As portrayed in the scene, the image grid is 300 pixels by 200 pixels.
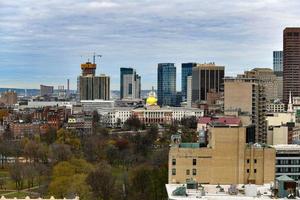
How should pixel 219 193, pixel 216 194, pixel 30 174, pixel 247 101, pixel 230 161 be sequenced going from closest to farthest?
pixel 216 194 < pixel 219 193 < pixel 230 161 < pixel 30 174 < pixel 247 101

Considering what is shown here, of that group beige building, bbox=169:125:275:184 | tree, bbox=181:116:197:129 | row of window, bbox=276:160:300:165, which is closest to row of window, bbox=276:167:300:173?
row of window, bbox=276:160:300:165

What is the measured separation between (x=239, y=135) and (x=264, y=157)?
2.48 m

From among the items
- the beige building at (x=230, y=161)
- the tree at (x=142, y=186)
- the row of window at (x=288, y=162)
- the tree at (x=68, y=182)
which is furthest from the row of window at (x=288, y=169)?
the tree at (x=68, y=182)

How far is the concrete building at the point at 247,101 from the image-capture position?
342 feet

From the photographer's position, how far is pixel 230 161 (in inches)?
1903

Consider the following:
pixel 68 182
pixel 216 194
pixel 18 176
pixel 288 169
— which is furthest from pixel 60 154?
pixel 216 194

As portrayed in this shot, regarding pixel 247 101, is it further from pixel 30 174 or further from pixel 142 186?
pixel 142 186

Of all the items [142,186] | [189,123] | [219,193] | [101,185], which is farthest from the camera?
[189,123]

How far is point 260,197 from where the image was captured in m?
40.3

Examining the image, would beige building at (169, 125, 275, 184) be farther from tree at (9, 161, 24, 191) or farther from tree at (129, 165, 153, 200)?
tree at (9, 161, 24, 191)

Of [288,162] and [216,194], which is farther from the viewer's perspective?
[288,162]

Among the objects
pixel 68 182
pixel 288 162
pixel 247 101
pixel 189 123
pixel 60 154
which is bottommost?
pixel 68 182

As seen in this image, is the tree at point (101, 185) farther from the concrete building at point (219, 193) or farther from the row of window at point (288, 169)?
the concrete building at point (219, 193)

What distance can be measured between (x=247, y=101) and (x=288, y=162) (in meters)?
43.5
